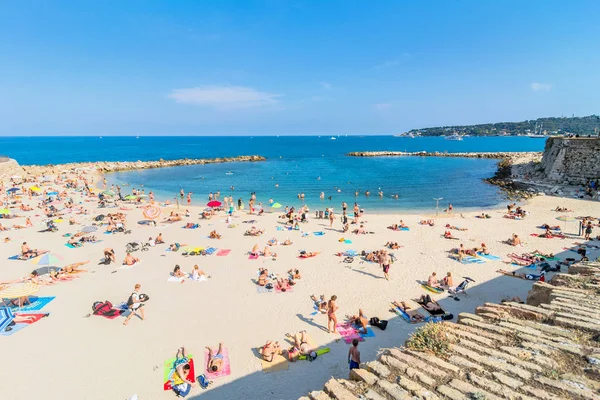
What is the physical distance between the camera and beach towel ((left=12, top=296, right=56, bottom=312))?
11.1m

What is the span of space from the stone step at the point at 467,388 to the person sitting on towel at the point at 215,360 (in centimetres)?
619

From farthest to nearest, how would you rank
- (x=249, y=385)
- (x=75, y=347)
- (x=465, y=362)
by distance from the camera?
(x=75, y=347)
(x=249, y=385)
(x=465, y=362)

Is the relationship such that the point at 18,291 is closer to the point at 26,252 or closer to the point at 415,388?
the point at 26,252

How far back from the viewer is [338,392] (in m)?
4.14

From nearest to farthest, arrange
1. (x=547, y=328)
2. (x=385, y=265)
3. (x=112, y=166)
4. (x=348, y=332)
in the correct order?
1. (x=547, y=328)
2. (x=348, y=332)
3. (x=385, y=265)
4. (x=112, y=166)

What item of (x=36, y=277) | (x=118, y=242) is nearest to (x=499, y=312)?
(x=36, y=277)

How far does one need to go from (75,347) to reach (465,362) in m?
10.3

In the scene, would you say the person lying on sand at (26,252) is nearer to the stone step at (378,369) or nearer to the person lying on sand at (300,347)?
the person lying on sand at (300,347)

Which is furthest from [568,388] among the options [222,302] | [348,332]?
[222,302]

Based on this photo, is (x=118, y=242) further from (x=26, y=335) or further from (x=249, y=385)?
(x=249, y=385)

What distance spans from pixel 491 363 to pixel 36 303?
46.8ft

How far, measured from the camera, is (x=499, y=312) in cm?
596

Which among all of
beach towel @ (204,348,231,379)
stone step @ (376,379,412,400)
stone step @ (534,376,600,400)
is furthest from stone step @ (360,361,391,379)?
beach towel @ (204,348,231,379)

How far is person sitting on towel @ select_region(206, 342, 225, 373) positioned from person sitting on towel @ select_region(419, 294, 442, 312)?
7.07 m
